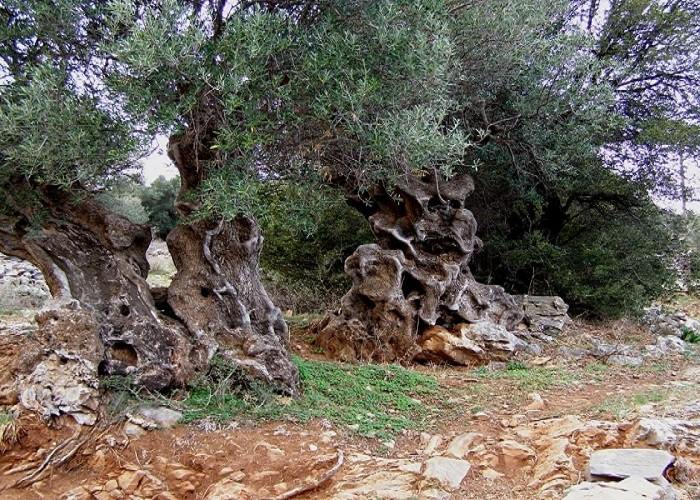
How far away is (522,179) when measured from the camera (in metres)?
8.13

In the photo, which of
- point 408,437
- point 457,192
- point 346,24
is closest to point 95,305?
point 408,437

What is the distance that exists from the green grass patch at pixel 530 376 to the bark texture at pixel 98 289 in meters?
3.41

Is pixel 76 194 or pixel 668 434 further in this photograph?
pixel 76 194

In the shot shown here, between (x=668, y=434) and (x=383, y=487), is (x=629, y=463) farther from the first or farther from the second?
(x=383, y=487)

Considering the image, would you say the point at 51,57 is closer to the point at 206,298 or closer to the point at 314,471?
the point at 206,298

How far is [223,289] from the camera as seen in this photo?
511 centimetres

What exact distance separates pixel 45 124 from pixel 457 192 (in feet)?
17.7

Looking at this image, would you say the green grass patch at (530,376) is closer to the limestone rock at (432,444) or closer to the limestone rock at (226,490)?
the limestone rock at (432,444)

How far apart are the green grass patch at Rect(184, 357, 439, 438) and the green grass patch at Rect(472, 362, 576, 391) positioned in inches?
38.3

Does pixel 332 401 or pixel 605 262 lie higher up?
pixel 605 262

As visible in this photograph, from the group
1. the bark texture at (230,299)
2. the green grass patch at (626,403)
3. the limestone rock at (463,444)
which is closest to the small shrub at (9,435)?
the bark texture at (230,299)

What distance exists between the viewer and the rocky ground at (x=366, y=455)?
2.99 meters

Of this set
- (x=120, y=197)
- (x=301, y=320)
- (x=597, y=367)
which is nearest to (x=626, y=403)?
(x=597, y=367)

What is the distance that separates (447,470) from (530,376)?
10.1ft
